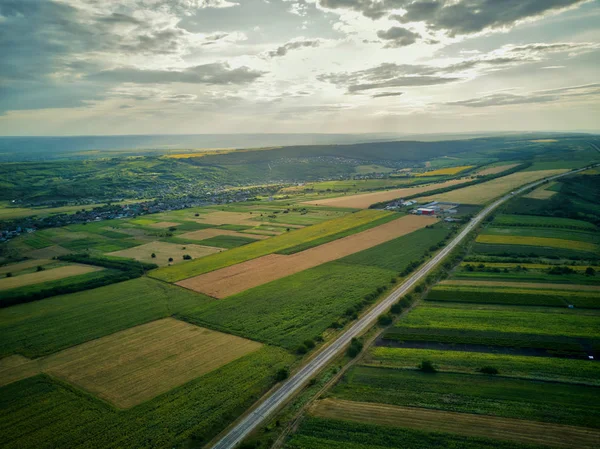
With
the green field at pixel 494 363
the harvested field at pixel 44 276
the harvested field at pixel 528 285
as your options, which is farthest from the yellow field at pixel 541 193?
the harvested field at pixel 44 276

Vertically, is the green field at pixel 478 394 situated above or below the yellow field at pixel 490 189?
below

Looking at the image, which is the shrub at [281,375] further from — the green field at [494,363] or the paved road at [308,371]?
the green field at [494,363]

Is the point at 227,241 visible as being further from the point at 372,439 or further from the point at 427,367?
the point at 372,439

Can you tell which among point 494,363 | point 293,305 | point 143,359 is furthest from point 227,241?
point 494,363

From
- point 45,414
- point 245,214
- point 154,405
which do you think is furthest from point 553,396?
point 245,214

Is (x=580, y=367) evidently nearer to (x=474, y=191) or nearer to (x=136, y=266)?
(x=136, y=266)
